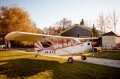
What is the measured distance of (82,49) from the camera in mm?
14352

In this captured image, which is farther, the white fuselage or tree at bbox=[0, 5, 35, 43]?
tree at bbox=[0, 5, 35, 43]

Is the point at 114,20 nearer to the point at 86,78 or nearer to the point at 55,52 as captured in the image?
the point at 55,52

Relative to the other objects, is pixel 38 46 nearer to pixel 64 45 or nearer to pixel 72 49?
pixel 64 45

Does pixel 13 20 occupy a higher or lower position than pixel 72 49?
higher

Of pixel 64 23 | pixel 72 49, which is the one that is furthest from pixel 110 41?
pixel 64 23

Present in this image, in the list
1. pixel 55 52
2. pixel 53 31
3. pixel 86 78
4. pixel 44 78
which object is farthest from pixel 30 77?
pixel 53 31

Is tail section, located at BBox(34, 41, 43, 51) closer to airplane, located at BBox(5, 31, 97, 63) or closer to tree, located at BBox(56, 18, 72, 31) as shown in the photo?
airplane, located at BBox(5, 31, 97, 63)

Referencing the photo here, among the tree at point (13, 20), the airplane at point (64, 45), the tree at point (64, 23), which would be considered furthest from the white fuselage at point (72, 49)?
the tree at point (64, 23)

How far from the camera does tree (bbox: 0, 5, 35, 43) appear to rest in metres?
38.2

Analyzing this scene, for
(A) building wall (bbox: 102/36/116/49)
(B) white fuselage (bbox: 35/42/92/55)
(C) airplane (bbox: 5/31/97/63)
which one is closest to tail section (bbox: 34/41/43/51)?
(C) airplane (bbox: 5/31/97/63)

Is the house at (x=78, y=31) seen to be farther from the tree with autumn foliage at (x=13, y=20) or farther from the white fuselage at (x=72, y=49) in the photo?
the white fuselage at (x=72, y=49)

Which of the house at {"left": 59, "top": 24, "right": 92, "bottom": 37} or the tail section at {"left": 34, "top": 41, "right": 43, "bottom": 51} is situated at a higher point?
the house at {"left": 59, "top": 24, "right": 92, "bottom": 37}

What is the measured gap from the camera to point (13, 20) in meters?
38.6

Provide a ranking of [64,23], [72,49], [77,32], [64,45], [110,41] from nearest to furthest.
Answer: [72,49], [64,45], [110,41], [77,32], [64,23]
